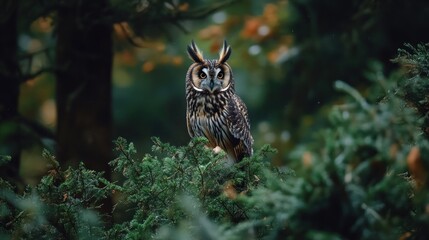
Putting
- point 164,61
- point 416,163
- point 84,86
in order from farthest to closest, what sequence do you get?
point 164,61 < point 84,86 < point 416,163

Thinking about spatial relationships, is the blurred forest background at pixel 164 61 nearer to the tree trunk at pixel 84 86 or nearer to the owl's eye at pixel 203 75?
the tree trunk at pixel 84 86

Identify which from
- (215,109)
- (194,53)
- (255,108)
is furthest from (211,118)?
(255,108)

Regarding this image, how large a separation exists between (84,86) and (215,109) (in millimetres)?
1180

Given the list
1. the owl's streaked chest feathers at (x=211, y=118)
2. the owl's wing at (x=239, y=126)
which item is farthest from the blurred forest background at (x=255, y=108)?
the owl's wing at (x=239, y=126)

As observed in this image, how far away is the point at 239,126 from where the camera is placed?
744cm

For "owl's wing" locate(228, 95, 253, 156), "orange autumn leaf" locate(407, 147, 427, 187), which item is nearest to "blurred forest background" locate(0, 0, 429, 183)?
"orange autumn leaf" locate(407, 147, 427, 187)

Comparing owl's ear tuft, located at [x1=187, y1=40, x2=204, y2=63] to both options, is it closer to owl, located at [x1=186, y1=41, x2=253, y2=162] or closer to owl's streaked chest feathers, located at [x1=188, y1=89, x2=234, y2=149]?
owl, located at [x1=186, y1=41, x2=253, y2=162]

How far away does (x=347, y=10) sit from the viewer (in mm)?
9930

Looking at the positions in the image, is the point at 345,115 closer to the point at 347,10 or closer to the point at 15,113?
the point at 15,113

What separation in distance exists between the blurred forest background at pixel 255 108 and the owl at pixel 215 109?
14.6 inches

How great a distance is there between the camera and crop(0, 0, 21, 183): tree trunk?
275 inches

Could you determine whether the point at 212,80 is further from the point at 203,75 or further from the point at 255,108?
the point at 255,108

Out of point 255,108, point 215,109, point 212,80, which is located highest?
point 255,108

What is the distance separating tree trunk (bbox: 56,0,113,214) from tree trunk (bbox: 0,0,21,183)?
1.25 ft
